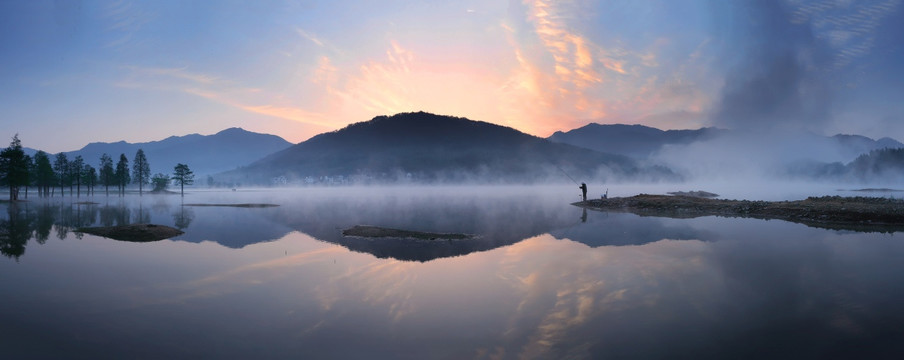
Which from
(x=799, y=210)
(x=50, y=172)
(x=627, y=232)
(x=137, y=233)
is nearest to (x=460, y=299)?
(x=627, y=232)

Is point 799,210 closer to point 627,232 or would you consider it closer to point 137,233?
point 627,232

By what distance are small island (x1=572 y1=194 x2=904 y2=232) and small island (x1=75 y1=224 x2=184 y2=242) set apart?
183 ft

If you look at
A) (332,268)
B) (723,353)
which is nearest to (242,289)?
(332,268)

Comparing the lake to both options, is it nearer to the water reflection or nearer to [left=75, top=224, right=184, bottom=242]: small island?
the water reflection

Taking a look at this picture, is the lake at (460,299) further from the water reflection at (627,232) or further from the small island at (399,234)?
the small island at (399,234)

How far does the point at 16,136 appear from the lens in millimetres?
106688

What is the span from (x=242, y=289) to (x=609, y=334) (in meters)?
15.4

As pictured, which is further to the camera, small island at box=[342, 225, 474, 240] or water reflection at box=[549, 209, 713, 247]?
small island at box=[342, 225, 474, 240]

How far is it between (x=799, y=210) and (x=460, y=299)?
5029cm

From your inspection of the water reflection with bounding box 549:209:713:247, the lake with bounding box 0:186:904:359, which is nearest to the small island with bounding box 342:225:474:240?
the lake with bounding box 0:186:904:359

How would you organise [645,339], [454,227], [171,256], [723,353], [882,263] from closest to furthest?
1. [723,353]
2. [645,339]
3. [882,263]
4. [171,256]
5. [454,227]

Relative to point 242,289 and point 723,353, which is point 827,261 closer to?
point 723,353

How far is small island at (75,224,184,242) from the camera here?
3484cm

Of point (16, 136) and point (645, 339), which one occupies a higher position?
point (16, 136)
